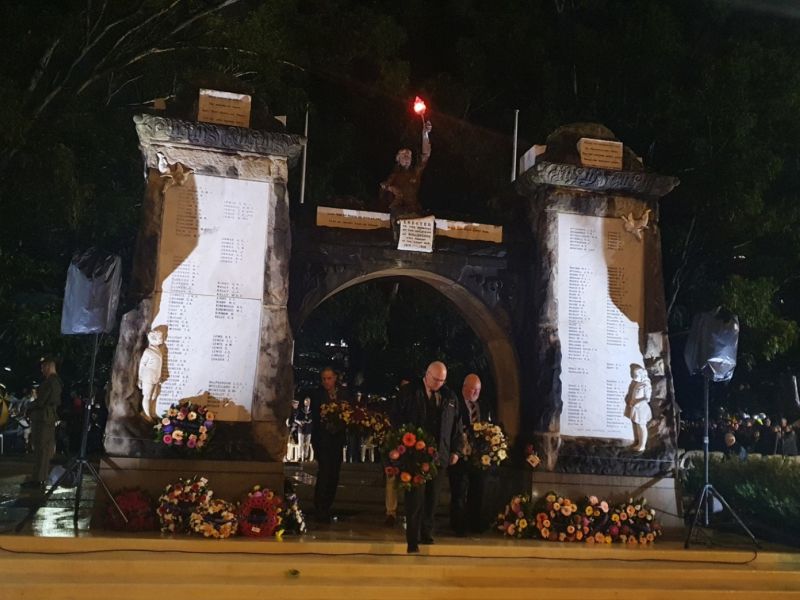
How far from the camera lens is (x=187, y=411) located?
901cm

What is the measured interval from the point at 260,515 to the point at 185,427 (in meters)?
1.31

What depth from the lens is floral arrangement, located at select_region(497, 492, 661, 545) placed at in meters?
9.44

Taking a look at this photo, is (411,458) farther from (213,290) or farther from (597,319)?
(597,319)

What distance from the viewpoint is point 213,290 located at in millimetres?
9539

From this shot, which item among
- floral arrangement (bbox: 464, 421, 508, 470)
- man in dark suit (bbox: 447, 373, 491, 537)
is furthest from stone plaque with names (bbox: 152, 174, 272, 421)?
floral arrangement (bbox: 464, 421, 508, 470)

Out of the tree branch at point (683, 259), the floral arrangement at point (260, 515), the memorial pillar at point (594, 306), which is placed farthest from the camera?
the tree branch at point (683, 259)

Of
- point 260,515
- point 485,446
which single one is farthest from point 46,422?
point 485,446

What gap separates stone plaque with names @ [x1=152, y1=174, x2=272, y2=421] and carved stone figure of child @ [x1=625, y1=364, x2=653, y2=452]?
4.80 m

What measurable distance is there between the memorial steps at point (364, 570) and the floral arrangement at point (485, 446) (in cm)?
110

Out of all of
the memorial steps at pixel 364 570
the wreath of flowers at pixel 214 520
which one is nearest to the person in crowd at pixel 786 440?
the memorial steps at pixel 364 570

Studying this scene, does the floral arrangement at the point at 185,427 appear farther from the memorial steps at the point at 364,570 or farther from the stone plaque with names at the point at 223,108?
the stone plaque with names at the point at 223,108

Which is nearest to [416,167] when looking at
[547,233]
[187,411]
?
[547,233]

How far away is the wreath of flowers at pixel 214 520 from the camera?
823cm

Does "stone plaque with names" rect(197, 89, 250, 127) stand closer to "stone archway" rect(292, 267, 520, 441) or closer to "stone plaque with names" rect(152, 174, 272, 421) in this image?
"stone plaque with names" rect(152, 174, 272, 421)
